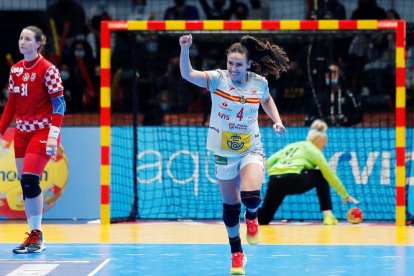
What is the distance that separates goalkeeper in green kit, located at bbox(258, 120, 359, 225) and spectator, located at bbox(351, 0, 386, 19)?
4.30m

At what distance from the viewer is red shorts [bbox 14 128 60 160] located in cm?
945

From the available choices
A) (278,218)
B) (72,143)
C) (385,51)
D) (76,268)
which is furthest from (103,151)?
(385,51)

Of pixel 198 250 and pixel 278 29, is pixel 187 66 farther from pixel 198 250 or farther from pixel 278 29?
pixel 278 29

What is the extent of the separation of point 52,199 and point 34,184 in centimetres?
323

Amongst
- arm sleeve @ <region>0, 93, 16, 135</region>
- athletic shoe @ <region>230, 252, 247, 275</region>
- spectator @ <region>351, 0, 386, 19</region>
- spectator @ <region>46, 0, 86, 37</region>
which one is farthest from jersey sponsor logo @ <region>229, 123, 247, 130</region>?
spectator @ <region>46, 0, 86, 37</region>

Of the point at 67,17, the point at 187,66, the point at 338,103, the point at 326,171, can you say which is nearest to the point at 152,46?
the point at 67,17

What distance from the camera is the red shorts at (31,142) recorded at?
9.45 metres

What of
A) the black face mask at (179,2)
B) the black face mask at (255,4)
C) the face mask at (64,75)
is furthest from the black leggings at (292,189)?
the black face mask at (179,2)

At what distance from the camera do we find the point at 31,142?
9.49 m

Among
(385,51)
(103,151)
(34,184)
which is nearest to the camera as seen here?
(34,184)

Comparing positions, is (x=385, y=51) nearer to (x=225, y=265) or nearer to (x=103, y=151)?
(x=103, y=151)

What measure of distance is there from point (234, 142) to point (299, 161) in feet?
14.4

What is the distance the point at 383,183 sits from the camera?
1276 cm

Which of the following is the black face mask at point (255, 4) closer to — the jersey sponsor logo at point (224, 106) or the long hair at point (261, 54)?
the long hair at point (261, 54)
